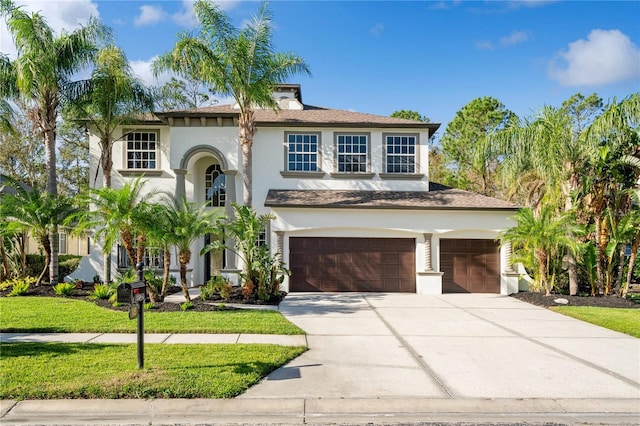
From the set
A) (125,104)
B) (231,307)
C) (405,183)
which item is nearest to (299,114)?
(405,183)

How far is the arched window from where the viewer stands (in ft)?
58.7

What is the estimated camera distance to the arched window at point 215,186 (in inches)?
705

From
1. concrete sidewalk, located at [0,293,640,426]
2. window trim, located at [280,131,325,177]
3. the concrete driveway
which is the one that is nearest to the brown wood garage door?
window trim, located at [280,131,325,177]

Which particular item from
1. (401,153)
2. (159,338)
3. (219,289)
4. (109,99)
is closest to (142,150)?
(109,99)

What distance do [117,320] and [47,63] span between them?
30.6 feet

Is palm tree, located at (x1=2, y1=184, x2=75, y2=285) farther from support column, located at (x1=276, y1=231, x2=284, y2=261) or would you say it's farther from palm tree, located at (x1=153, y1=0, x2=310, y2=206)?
support column, located at (x1=276, y1=231, x2=284, y2=261)

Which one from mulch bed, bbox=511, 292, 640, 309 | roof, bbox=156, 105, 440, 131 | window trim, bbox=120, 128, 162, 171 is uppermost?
roof, bbox=156, 105, 440, 131

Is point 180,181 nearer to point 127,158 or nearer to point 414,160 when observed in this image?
point 127,158

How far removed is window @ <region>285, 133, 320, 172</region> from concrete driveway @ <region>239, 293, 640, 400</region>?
276 inches

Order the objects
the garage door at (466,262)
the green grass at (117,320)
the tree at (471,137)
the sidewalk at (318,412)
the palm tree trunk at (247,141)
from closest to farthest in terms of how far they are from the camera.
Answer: the sidewalk at (318,412) → the green grass at (117,320) → the palm tree trunk at (247,141) → the garage door at (466,262) → the tree at (471,137)

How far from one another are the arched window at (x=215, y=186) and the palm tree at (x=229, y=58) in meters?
4.49

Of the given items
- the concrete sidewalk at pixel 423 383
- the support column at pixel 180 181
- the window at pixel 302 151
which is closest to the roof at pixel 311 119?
the window at pixel 302 151

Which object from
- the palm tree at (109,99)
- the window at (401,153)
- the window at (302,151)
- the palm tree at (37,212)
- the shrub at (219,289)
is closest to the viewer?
the shrub at (219,289)

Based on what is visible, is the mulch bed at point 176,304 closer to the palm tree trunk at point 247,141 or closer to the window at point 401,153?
the palm tree trunk at point 247,141
